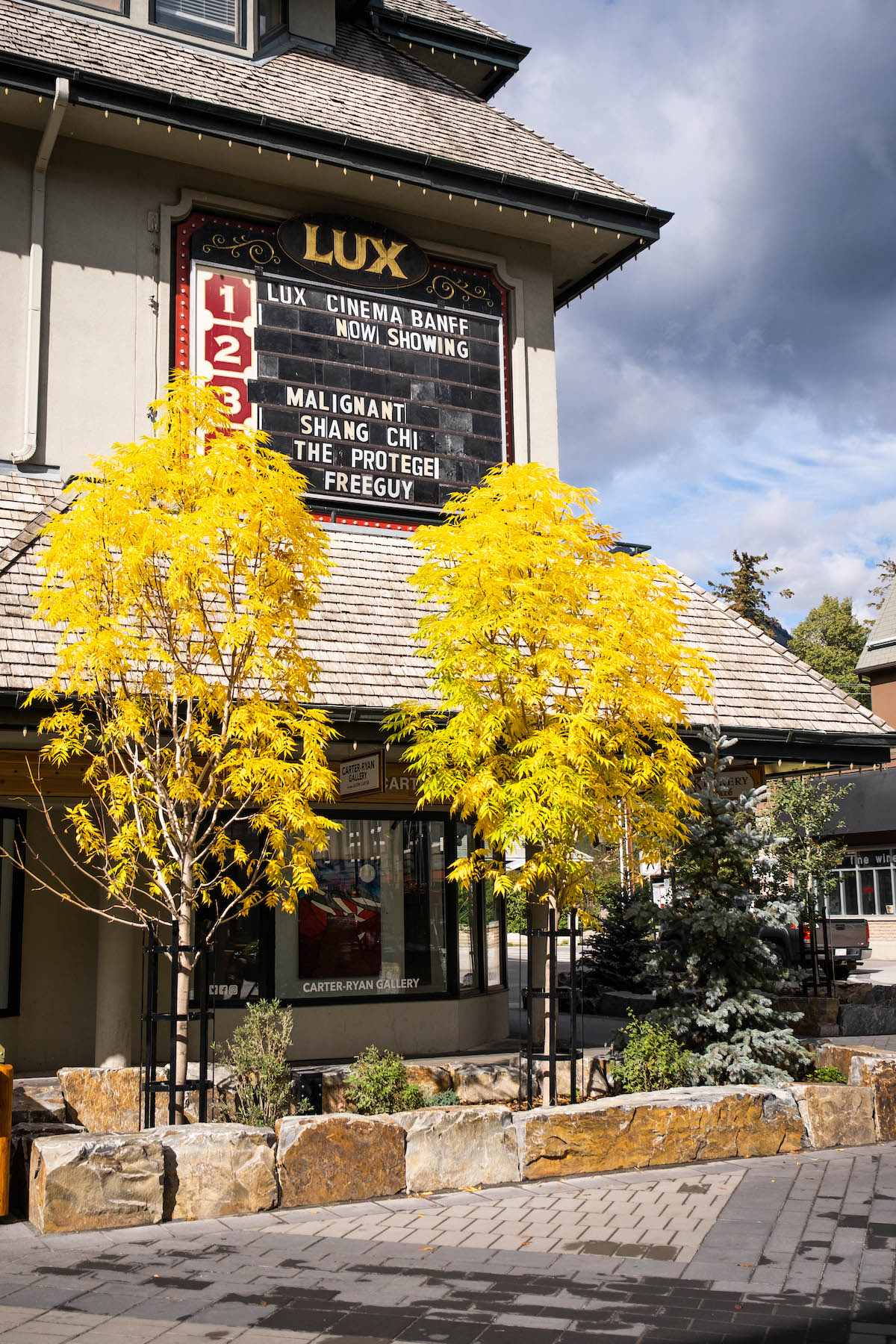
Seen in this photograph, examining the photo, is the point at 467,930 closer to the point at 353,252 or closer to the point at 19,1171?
the point at 19,1171

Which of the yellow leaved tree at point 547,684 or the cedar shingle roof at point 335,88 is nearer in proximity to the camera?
the yellow leaved tree at point 547,684

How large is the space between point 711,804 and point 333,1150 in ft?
15.2

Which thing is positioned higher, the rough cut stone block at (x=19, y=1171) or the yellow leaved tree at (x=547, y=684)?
the yellow leaved tree at (x=547, y=684)

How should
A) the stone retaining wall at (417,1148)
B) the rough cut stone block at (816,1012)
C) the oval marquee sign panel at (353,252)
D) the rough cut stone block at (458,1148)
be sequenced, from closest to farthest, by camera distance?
the stone retaining wall at (417,1148) → the rough cut stone block at (458,1148) → the oval marquee sign panel at (353,252) → the rough cut stone block at (816,1012)

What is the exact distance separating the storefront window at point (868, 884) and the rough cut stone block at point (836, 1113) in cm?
2950

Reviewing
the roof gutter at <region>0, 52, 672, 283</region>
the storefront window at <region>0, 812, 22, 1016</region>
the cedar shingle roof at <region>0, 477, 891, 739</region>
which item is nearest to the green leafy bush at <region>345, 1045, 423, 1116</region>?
the cedar shingle roof at <region>0, 477, 891, 739</region>

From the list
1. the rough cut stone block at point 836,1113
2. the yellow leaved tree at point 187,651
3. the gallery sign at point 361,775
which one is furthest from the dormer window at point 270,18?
the rough cut stone block at point 836,1113

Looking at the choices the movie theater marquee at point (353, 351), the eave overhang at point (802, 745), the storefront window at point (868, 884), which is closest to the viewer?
the eave overhang at point (802, 745)

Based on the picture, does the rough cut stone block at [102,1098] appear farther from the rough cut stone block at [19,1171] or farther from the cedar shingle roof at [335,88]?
the cedar shingle roof at [335,88]

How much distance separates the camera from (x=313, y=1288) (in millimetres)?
5750

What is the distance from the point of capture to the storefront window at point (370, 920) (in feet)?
42.5

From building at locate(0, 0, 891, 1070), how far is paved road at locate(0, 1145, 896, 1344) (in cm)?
456

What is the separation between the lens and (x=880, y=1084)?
899 cm

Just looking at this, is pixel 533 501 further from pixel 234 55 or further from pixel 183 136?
pixel 234 55
